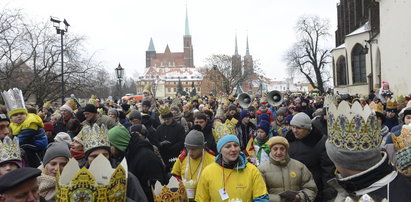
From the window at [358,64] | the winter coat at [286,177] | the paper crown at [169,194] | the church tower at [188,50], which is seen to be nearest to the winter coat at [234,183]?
the winter coat at [286,177]

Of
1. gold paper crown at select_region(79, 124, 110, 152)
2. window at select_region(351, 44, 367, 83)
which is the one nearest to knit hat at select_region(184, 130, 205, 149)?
gold paper crown at select_region(79, 124, 110, 152)

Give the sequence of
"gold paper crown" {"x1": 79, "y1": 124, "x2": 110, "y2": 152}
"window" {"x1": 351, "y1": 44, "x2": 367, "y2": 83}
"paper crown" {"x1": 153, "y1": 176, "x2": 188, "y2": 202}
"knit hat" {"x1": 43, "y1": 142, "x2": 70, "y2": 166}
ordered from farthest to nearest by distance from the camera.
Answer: "window" {"x1": 351, "y1": 44, "x2": 367, "y2": 83} < "knit hat" {"x1": 43, "y1": 142, "x2": 70, "y2": 166} < "gold paper crown" {"x1": 79, "y1": 124, "x2": 110, "y2": 152} < "paper crown" {"x1": 153, "y1": 176, "x2": 188, "y2": 202}

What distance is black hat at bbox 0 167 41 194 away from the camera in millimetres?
2562

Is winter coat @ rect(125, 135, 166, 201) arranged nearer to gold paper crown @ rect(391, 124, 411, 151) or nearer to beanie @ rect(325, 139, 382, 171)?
gold paper crown @ rect(391, 124, 411, 151)

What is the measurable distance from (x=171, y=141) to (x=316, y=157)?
11.7 ft

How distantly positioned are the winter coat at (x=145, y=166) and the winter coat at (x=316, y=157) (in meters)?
1.83

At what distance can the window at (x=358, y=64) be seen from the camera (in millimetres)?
44213

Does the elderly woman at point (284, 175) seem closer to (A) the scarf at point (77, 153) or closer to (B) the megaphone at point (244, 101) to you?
(A) the scarf at point (77, 153)

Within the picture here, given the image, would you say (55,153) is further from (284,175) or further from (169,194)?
(284,175)

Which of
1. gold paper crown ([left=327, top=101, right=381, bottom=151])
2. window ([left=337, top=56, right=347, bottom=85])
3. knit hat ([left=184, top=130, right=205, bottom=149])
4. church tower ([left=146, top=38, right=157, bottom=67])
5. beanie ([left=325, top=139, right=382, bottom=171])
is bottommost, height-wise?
knit hat ([left=184, top=130, right=205, bottom=149])

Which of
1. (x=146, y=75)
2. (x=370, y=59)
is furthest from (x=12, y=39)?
(x=146, y=75)

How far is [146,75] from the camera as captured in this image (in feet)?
509

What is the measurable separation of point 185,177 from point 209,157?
0.44m

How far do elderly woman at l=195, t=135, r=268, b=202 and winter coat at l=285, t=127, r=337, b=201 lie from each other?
4.23ft
